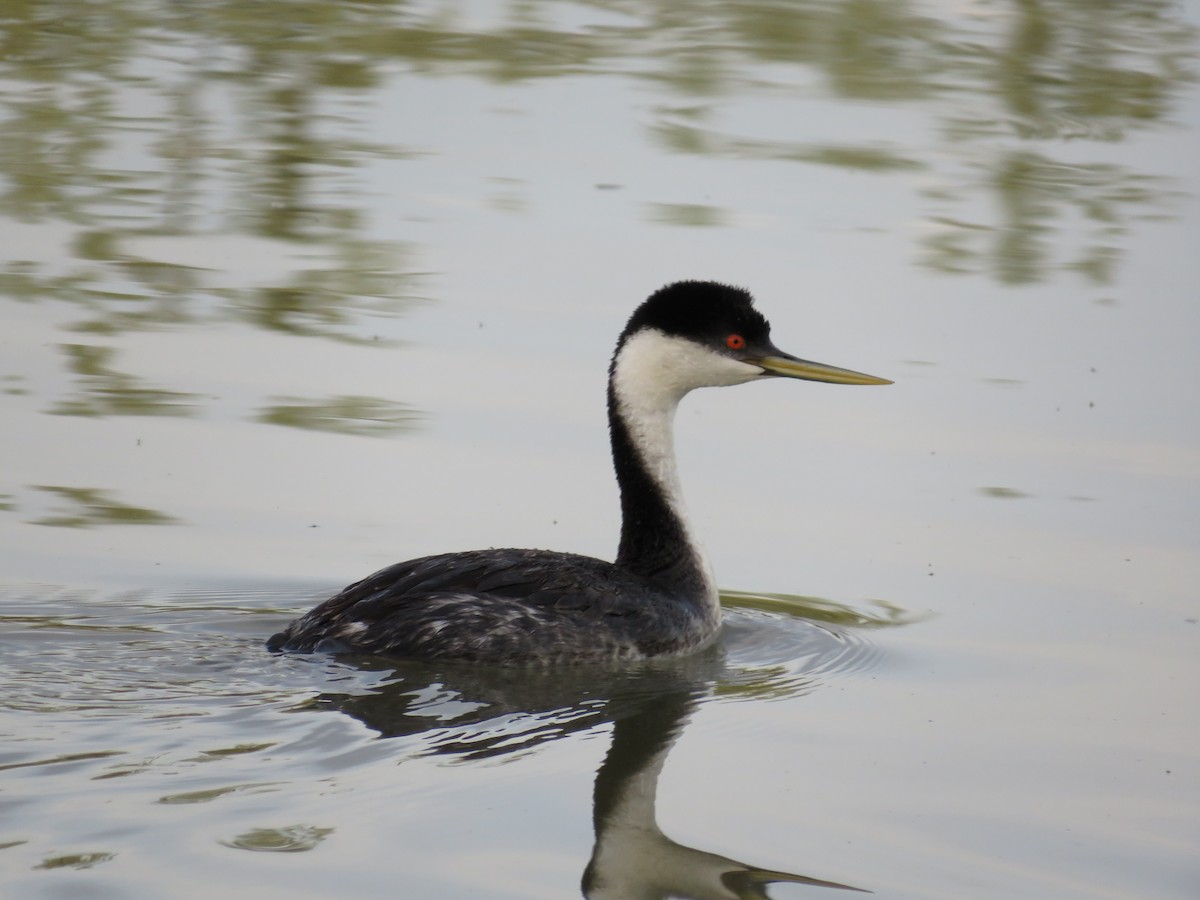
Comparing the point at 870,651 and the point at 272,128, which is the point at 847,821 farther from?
the point at 272,128

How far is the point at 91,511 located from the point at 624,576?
2.38 metres

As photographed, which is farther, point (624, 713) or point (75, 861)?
point (624, 713)

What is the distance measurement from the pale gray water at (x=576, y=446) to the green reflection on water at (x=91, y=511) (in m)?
0.03

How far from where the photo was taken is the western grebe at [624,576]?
24.0ft

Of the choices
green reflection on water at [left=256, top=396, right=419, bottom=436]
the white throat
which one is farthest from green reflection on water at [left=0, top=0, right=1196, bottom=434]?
the white throat

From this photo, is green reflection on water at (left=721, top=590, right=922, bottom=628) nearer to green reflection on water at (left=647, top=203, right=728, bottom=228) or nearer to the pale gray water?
the pale gray water

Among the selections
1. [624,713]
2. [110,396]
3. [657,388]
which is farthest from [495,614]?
[110,396]

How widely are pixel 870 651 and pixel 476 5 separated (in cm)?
1169

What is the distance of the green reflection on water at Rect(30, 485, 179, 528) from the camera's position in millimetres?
8484

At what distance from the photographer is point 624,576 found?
7.82 m

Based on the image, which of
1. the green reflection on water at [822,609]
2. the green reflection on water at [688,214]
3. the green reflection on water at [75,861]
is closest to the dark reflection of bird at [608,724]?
the green reflection on water at [822,609]

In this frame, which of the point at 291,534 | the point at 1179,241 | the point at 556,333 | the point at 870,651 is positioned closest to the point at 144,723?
the point at 291,534

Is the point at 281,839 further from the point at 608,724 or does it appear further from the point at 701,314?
the point at 701,314

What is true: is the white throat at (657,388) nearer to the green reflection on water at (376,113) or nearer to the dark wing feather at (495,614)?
the dark wing feather at (495,614)
